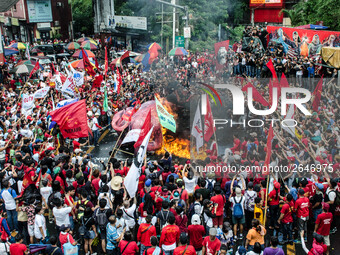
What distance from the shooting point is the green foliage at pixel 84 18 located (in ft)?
180

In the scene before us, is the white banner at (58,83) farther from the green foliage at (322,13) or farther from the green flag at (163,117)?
the green foliage at (322,13)

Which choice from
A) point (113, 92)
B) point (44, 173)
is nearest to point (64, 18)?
point (113, 92)

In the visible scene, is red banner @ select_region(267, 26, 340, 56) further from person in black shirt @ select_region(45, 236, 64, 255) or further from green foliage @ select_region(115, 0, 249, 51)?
person in black shirt @ select_region(45, 236, 64, 255)

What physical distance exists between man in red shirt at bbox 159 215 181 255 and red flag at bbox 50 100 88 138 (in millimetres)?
4674

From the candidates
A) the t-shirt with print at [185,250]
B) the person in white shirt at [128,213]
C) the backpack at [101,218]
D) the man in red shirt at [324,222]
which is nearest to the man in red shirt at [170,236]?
the t-shirt with print at [185,250]

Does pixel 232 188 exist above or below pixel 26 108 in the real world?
below

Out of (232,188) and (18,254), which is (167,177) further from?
(18,254)

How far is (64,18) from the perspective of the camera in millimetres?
51219

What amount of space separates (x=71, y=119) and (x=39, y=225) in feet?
11.4

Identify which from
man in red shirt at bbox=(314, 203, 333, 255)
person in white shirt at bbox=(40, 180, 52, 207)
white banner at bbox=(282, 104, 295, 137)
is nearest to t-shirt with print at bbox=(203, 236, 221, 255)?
man in red shirt at bbox=(314, 203, 333, 255)

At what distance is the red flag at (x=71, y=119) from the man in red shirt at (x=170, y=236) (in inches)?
184

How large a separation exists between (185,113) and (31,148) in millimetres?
8292

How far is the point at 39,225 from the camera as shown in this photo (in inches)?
279

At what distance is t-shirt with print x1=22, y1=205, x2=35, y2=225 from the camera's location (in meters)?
7.27
